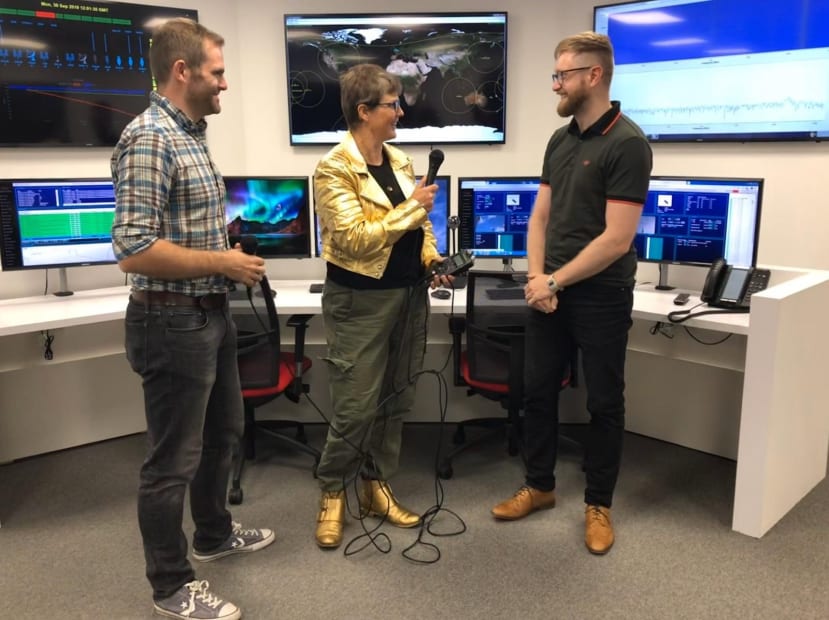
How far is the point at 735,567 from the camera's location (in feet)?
7.61

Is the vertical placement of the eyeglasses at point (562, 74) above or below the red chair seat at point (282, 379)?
above

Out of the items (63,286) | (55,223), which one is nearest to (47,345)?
(63,286)

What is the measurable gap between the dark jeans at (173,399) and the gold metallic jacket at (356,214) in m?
0.42

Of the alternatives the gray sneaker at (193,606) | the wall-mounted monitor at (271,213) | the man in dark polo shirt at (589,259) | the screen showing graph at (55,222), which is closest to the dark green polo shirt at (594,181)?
the man in dark polo shirt at (589,259)

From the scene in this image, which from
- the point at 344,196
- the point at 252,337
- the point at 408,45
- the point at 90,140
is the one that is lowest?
the point at 252,337

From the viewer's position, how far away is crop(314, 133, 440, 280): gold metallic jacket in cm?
217

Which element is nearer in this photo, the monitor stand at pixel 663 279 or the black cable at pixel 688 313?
the black cable at pixel 688 313

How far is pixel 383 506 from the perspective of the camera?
2631 mm

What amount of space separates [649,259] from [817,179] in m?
0.74

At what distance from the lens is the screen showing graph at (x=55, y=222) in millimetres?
2910

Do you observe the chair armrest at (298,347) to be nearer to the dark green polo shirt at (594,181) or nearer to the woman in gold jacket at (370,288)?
the woman in gold jacket at (370,288)

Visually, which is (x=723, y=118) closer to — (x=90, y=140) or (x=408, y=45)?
(x=408, y=45)

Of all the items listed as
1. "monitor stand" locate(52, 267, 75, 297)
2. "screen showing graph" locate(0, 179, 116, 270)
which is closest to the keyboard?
"screen showing graph" locate(0, 179, 116, 270)

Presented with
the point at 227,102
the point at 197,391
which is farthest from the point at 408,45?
the point at 197,391
